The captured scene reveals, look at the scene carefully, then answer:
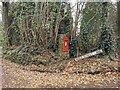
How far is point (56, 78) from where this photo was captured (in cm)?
225

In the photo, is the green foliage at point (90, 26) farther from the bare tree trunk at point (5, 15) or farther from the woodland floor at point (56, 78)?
the bare tree trunk at point (5, 15)

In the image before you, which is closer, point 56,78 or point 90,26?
point 56,78

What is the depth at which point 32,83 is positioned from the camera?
87.6 inches

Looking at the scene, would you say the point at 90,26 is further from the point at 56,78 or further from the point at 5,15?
the point at 5,15

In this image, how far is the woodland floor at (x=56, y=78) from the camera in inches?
87.0

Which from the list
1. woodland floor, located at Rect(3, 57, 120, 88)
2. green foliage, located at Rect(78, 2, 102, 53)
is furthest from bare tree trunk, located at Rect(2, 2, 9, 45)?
green foliage, located at Rect(78, 2, 102, 53)

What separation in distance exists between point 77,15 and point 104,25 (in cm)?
30

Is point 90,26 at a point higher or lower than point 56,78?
higher

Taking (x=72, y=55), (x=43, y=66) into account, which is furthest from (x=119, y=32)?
(x=43, y=66)

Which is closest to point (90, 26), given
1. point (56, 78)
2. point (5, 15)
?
point (56, 78)

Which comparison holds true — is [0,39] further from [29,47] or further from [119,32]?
[119,32]

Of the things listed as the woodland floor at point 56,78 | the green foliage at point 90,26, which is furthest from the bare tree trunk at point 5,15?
the green foliage at point 90,26

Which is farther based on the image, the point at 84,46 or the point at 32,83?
the point at 84,46

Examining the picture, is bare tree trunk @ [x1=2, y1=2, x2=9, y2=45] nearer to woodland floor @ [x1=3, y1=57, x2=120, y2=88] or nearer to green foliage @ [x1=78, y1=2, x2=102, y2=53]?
woodland floor @ [x1=3, y1=57, x2=120, y2=88]
